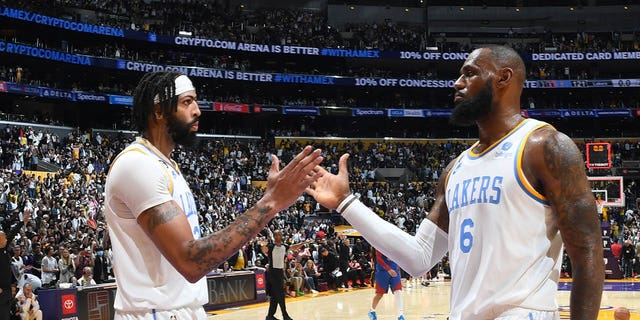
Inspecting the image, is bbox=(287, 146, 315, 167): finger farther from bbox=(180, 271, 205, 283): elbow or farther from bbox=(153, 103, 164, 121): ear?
bbox=(153, 103, 164, 121): ear

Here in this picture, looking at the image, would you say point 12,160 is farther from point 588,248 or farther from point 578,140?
point 578,140

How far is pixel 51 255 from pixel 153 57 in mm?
31403

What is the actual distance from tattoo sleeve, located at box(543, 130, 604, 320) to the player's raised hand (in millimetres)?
1127

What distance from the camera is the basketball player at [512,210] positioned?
303cm

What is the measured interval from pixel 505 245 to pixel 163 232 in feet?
5.01

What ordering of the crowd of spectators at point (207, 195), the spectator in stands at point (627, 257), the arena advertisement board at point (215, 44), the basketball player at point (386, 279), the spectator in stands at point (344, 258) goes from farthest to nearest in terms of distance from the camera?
the arena advertisement board at point (215, 44), the spectator in stands at point (627, 257), the spectator in stands at point (344, 258), the crowd of spectators at point (207, 195), the basketball player at point (386, 279)

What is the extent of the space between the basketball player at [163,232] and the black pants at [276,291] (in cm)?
1070

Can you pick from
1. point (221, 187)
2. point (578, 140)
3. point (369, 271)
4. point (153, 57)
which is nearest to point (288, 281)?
point (369, 271)

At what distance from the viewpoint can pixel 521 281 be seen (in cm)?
309

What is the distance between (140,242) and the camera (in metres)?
3.24

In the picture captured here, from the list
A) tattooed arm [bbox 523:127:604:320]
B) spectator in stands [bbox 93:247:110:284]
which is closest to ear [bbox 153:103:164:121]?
tattooed arm [bbox 523:127:604:320]

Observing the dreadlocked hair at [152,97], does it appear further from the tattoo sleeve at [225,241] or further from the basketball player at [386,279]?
the basketball player at [386,279]

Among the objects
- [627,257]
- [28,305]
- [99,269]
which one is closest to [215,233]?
[28,305]

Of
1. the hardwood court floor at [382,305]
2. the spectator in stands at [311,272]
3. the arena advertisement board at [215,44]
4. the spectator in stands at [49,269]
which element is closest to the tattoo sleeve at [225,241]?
the hardwood court floor at [382,305]
